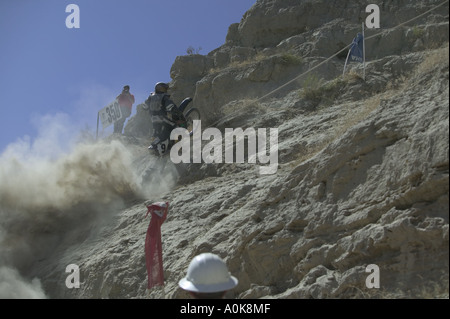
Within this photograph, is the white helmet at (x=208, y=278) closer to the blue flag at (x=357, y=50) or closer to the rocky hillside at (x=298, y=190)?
the rocky hillside at (x=298, y=190)

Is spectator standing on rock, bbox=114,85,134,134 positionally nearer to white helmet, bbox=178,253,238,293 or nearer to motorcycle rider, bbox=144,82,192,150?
motorcycle rider, bbox=144,82,192,150

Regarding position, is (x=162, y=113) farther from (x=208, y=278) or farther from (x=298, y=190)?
(x=208, y=278)

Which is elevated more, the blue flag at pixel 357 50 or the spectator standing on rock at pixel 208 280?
the blue flag at pixel 357 50

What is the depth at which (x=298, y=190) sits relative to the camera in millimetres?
7145

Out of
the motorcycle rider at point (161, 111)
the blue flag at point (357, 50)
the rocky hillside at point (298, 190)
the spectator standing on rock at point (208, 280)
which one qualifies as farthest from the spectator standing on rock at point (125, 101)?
the spectator standing on rock at point (208, 280)

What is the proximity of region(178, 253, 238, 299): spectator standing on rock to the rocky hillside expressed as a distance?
1809 mm

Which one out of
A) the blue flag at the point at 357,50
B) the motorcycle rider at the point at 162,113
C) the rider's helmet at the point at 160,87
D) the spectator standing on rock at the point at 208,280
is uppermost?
the blue flag at the point at 357,50

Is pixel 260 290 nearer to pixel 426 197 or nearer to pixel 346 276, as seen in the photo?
pixel 346 276

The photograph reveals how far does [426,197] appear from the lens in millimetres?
5641

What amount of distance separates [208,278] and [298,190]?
10.2ft

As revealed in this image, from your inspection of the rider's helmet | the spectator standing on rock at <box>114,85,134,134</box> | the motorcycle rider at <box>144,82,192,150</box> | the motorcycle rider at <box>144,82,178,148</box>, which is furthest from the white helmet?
the spectator standing on rock at <box>114,85,134,134</box>

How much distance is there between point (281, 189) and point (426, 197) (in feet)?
7.34

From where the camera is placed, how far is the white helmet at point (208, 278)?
4.29 meters

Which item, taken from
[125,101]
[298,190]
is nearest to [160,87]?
[125,101]
